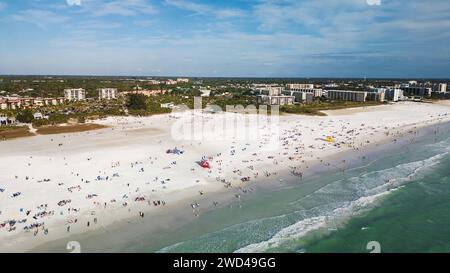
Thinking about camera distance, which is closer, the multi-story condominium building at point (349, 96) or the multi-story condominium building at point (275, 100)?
the multi-story condominium building at point (275, 100)

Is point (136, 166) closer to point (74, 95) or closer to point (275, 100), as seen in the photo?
point (275, 100)

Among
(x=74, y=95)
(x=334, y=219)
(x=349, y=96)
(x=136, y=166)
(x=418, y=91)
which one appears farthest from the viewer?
(x=418, y=91)

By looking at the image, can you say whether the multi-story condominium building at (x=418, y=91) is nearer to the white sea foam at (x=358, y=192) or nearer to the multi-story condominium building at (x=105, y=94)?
the multi-story condominium building at (x=105, y=94)

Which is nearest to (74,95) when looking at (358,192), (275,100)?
(275,100)

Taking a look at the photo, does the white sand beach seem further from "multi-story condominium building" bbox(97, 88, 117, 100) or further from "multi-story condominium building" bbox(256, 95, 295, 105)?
"multi-story condominium building" bbox(97, 88, 117, 100)

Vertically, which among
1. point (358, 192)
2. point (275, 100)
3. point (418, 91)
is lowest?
point (358, 192)

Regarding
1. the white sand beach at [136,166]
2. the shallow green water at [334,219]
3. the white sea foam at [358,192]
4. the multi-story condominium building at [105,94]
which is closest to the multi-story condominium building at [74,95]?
the multi-story condominium building at [105,94]
